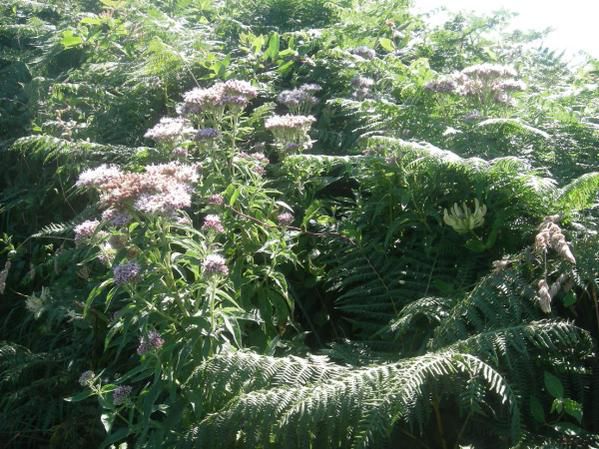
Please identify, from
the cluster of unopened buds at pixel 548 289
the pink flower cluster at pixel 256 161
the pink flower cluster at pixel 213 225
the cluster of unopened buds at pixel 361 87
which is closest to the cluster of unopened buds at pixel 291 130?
the pink flower cluster at pixel 256 161

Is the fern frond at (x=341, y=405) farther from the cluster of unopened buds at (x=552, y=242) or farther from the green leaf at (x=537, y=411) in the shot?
the cluster of unopened buds at (x=552, y=242)

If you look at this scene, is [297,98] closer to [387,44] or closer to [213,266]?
[387,44]

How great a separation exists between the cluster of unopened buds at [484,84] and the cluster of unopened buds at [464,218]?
0.70 m

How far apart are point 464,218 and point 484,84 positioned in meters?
0.83

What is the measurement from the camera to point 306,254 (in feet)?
10.1

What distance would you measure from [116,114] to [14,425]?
1.85m

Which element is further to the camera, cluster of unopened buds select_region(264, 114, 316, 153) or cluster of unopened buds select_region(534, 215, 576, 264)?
cluster of unopened buds select_region(264, 114, 316, 153)

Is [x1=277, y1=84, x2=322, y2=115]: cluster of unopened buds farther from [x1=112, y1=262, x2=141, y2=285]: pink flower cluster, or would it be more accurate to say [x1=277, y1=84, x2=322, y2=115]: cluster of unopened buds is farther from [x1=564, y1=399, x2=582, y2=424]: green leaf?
[x1=564, y1=399, x2=582, y2=424]: green leaf

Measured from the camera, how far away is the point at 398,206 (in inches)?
117

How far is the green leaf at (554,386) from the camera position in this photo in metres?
2.11

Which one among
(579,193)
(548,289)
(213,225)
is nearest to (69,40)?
(213,225)

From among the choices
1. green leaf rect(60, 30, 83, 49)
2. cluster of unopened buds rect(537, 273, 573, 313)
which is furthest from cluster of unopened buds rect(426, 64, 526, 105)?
green leaf rect(60, 30, 83, 49)

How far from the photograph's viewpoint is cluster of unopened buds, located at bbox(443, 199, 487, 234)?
2.59 meters

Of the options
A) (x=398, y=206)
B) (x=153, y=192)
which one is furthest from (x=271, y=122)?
(x=153, y=192)
